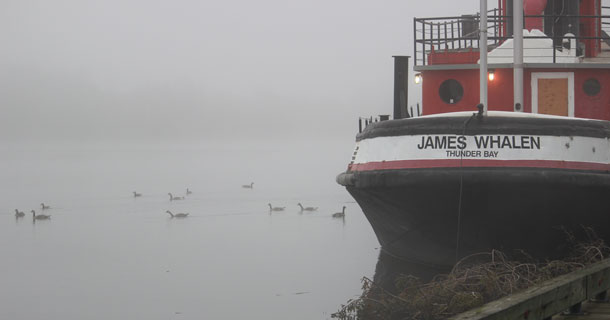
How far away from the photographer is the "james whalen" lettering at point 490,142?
40.7 feet

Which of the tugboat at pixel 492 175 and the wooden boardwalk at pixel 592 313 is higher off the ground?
the tugboat at pixel 492 175

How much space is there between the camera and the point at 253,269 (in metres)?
22.1

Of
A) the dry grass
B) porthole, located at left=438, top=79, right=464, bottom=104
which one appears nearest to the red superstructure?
porthole, located at left=438, top=79, right=464, bottom=104

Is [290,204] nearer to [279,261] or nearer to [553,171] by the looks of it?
[279,261]

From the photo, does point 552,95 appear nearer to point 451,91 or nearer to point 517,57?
point 517,57

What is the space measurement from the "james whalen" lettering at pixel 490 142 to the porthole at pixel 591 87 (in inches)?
131

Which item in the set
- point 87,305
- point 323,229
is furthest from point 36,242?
point 87,305

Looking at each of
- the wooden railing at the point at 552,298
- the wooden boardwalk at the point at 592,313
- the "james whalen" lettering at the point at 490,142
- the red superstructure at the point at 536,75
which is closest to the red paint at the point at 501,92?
the red superstructure at the point at 536,75

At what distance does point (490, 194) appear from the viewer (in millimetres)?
12578

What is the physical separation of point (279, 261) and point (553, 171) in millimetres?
12345

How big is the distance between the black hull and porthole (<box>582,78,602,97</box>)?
301 cm

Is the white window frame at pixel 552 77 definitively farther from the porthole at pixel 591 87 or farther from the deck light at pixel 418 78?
the deck light at pixel 418 78

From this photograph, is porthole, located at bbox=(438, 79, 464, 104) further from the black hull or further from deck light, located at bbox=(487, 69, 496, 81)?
the black hull

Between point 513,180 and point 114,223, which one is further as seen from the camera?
point 114,223
